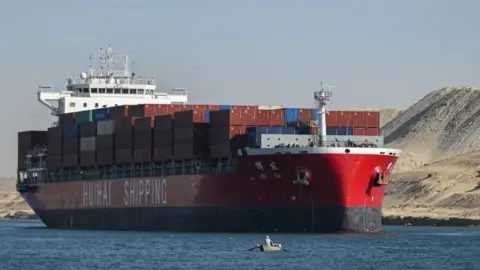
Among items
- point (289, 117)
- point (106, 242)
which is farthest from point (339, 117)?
point (106, 242)

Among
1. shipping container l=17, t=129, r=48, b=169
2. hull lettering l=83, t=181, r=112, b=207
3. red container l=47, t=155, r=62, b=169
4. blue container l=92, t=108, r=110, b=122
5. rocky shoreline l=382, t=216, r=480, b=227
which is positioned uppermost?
blue container l=92, t=108, r=110, b=122

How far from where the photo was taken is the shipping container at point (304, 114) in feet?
294

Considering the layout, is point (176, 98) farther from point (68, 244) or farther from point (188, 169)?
point (68, 244)

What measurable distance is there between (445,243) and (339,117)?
12595 millimetres

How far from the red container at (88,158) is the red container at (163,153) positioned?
8.87 metres

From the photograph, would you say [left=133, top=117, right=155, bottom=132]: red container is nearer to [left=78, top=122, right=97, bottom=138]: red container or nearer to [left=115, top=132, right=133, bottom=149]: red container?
[left=115, top=132, right=133, bottom=149]: red container

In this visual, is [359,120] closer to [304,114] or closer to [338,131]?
[338,131]

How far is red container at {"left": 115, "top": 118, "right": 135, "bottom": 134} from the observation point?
97250mm

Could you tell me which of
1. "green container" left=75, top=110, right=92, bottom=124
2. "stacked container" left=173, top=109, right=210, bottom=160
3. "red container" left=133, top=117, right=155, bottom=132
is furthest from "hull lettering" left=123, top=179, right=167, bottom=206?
"green container" left=75, top=110, right=92, bottom=124

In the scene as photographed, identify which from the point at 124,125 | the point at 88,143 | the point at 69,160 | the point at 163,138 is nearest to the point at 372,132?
the point at 163,138

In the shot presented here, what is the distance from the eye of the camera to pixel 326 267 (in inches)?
2469

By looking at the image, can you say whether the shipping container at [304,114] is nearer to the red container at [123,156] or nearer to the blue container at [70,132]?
the red container at [123,156]

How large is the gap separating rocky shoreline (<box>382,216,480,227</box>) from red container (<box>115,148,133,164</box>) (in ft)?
95.5

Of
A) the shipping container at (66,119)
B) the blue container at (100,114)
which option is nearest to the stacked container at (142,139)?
the blue container at (100,114)
